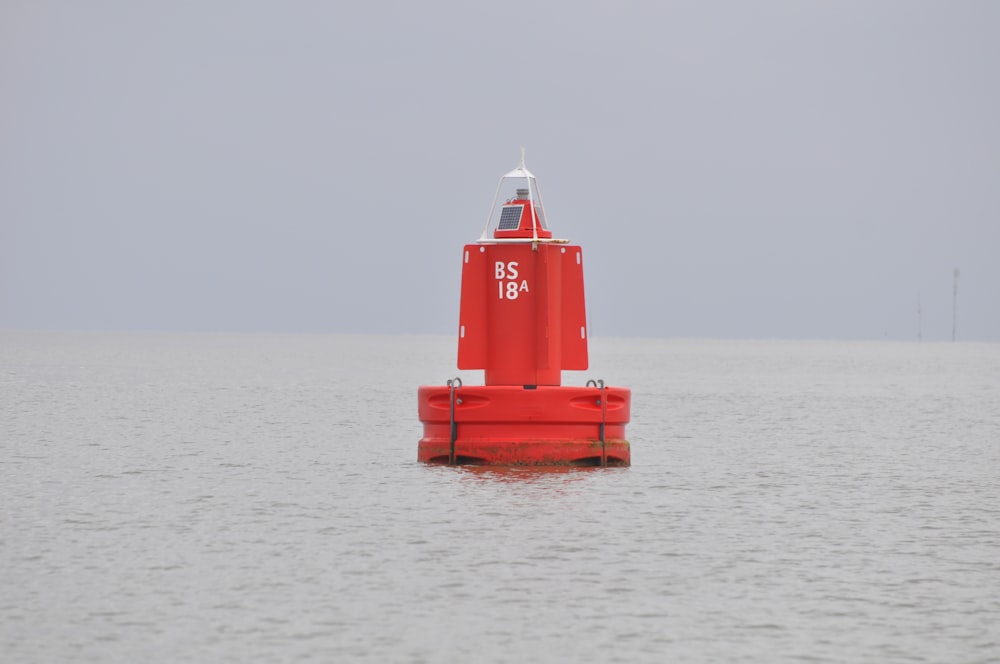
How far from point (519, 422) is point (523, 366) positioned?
4.08 ft

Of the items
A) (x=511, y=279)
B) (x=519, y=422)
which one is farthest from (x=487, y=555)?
(x=511, y=279)

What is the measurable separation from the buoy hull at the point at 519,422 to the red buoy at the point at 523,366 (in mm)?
14

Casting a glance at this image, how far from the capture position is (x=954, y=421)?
4312 centimetres

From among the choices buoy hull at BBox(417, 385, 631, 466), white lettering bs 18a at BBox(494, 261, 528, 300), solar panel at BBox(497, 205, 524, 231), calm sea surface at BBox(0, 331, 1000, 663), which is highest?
solar panel at BBox(497, 205, 524, 231)

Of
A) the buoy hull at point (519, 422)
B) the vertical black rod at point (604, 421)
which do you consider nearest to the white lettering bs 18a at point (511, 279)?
the buoy hull at point (519, 422)

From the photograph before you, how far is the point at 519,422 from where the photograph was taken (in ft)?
67.4

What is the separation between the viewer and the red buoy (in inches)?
808

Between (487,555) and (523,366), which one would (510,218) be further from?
(487,555)

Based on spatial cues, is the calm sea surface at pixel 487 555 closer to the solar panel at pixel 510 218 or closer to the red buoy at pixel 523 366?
the red buoy at pixel 523 366

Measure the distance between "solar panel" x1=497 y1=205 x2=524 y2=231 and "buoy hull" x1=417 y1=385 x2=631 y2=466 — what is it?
102 inches

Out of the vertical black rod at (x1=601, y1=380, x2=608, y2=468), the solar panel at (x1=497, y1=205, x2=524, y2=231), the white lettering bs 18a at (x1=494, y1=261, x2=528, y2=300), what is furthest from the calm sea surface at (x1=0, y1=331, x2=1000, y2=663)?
A: the solar panel at (x1=497, y1=205, x2=524, y2=231)

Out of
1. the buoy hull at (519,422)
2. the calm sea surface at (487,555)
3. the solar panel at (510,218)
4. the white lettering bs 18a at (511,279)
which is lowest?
the calm sea surface at (487,555)

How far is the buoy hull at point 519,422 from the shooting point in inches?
805

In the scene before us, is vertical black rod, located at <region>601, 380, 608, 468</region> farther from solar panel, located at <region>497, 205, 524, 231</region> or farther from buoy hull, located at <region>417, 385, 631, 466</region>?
solar panel, located at <region>497, 205, 524, 231</region>
